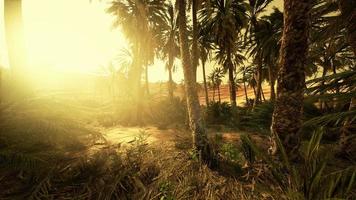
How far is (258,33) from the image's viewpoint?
19.7 m

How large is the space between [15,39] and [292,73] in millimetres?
5408

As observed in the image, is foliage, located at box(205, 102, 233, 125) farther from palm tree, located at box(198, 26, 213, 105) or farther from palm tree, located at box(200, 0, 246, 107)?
palm tree, located at box(198, 26, 213, 105)

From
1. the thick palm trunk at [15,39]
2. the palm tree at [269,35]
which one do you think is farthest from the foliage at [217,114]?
the thick palm trunk at [15,39]

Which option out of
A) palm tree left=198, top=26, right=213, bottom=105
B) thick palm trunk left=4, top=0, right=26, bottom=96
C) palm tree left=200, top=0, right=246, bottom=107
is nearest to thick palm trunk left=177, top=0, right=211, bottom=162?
thick palm trunk left=4, top=0, right=26, bottom=96

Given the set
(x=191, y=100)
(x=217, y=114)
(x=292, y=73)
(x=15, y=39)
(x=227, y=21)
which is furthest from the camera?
(x=227, y=21)

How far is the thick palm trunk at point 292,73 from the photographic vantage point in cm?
484

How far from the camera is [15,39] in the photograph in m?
4.13

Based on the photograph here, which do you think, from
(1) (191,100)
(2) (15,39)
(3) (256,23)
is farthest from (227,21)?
(2) (15,39)

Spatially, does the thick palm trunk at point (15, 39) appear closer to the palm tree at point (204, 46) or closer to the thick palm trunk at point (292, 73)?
the thick palm trunk at point (292, 73)

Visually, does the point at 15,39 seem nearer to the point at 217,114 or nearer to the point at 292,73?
the point at 292,73

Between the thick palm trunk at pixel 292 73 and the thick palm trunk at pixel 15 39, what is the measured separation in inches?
197

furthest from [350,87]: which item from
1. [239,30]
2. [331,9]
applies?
[239,30]

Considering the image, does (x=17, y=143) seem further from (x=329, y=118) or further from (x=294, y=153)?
(x=294, y=153)

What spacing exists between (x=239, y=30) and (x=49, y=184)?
18.3m
